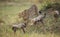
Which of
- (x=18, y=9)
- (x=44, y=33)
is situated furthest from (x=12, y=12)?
(x=44, y=33)

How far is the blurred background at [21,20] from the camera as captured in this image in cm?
325

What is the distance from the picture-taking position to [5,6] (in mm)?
3387

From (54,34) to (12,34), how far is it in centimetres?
67

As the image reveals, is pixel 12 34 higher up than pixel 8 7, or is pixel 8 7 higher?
pixel 8 7

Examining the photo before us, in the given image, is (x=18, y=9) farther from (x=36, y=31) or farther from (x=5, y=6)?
(x=36, y=31)

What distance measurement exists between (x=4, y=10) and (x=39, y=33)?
0.69 m

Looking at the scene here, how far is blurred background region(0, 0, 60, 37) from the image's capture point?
3.25 m

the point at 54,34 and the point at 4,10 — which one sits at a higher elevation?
the point at 4,10

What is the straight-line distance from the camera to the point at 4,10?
3.36 metres

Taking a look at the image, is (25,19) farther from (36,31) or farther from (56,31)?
(56,31)

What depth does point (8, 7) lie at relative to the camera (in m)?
3.38

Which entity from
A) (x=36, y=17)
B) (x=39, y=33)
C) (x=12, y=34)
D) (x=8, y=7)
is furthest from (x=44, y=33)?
(x=8, y=7)

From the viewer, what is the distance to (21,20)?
3.29 meters

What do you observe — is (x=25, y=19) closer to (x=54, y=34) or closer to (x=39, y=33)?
(x=39, y=33)
